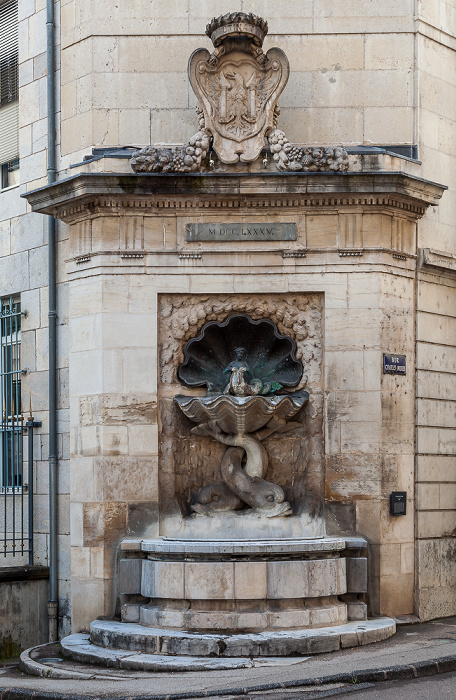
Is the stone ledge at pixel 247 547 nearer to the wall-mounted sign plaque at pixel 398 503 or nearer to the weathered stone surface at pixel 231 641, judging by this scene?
the weathered stone surface at pixel 231 641

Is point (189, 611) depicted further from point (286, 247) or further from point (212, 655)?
point (286, 247)

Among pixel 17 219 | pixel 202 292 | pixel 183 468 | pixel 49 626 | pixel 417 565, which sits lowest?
pixel 49 626

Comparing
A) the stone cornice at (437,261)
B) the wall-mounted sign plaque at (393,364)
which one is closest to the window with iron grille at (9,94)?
the stone cornice at (437,261)

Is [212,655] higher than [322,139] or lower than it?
lower

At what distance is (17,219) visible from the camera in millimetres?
14148

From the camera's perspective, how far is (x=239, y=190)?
1197cm

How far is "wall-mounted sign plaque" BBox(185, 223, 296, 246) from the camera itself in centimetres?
1216

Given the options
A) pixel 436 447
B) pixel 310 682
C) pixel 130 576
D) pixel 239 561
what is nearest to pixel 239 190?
pixel 436 447

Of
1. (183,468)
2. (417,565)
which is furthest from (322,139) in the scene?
(417,565)

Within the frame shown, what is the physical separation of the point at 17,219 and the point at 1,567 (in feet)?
15.1

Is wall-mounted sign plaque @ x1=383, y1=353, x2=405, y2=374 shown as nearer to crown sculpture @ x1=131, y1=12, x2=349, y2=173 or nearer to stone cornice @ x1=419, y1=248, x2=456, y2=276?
stone cornice @ x1=419, y1=248, x2=456, y2=276

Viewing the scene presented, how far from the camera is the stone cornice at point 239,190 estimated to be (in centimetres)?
1189

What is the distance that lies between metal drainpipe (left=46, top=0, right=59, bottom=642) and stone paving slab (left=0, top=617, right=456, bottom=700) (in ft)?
6.63

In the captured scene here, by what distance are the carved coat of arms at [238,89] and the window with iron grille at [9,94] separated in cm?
381
